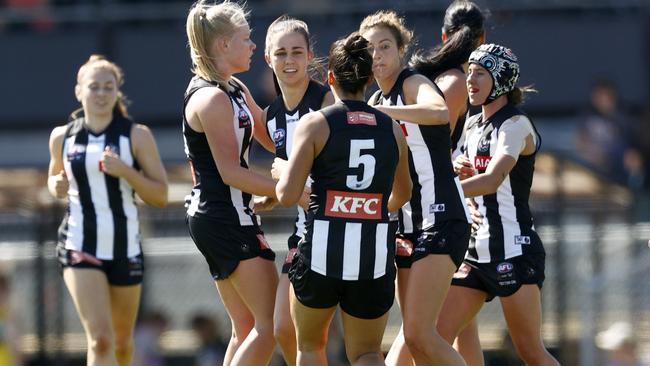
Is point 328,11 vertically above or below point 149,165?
above

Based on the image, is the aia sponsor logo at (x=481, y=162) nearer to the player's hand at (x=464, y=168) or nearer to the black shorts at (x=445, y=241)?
the player's hand at (x=464, y=168)

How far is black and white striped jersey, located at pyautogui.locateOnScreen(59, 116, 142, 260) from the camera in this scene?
7.87 m

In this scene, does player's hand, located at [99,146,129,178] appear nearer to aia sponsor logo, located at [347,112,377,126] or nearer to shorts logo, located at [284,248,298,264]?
shorts logo, located at [284,248,298,264]

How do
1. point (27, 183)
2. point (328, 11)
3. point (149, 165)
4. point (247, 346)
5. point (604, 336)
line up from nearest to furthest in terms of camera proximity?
point (247, 346), point (149, 165), point (604, 336), point (27, 183), point (328, 11)

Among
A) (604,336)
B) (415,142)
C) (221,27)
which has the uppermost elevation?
(221,27)

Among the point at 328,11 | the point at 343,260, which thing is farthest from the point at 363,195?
the point at 328,11

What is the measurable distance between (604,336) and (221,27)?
5.70m

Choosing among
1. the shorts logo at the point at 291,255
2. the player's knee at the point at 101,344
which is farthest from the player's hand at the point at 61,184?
the shorts logo at the point at 291,255

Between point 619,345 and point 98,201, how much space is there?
182 inches

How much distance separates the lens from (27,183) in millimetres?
12078

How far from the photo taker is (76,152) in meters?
7.95

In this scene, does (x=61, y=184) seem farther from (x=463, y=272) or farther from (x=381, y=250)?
(x=381, y=250)

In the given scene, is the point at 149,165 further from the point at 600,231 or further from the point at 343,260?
the point at 600,231

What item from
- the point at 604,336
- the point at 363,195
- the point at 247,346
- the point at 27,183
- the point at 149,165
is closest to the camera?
the point at 363,195
